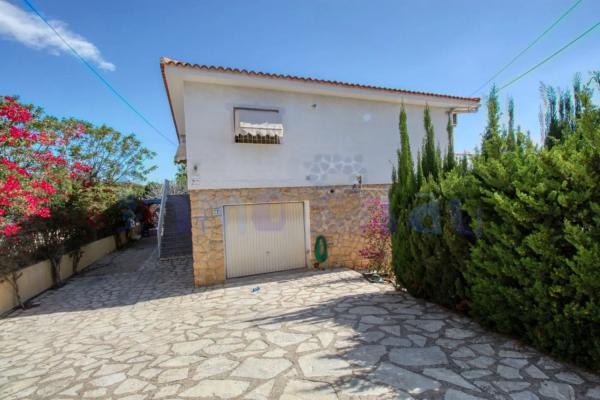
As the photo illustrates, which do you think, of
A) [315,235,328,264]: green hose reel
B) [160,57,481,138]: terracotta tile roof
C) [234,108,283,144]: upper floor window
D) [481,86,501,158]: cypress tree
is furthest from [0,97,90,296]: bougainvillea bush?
[481,86,501,158]: cypress tree

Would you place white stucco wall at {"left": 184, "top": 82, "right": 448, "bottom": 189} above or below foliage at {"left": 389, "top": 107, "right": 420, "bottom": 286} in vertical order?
above

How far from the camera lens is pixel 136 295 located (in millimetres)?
11992

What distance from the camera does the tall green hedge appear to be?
488 cm

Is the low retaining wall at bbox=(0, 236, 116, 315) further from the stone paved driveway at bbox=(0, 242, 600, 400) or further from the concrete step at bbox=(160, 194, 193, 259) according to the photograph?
the concrete step at bbox=(160, 194, 193, 259)

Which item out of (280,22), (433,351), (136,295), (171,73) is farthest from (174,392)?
(280,22)

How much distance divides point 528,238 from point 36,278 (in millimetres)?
17221

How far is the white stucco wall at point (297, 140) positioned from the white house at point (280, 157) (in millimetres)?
42

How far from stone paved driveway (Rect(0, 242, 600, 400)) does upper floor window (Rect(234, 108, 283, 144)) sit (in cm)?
623

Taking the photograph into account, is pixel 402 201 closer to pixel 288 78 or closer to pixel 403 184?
pixel 403 184

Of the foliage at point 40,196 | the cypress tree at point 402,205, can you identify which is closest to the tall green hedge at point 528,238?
the cypress tree at point 402,205

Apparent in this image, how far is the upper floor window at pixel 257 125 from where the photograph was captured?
1224 cm

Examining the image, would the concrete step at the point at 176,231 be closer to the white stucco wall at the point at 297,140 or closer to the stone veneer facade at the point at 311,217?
the stone veneer facade at the point at 311,217

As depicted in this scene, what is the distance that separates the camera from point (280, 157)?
13.5 meters

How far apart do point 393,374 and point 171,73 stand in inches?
456
